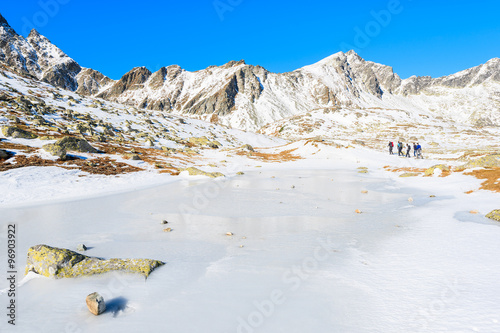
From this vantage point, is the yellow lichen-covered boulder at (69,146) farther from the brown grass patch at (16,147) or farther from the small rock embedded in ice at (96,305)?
the small rock embedded in ice at (96,305)

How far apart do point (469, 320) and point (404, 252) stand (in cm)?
276

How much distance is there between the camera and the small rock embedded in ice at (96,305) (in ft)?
13.6

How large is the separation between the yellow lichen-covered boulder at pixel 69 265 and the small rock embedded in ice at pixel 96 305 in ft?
3.93

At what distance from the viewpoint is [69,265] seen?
546 cm

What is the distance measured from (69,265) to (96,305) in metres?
1.99

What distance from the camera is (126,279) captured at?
526 cm

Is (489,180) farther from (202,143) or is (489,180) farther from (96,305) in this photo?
(202,143)

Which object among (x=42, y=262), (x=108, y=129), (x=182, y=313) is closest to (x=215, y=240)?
(x=182, y=313)

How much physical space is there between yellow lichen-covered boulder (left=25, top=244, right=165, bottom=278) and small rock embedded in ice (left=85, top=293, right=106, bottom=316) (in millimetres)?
1198

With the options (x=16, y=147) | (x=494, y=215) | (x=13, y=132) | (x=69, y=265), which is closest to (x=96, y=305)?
(x=69, y=265)

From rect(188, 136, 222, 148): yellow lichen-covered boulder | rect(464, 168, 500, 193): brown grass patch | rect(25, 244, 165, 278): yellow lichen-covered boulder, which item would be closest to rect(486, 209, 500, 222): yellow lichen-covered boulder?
rect(464, 168, 500, 193): brown grass patch

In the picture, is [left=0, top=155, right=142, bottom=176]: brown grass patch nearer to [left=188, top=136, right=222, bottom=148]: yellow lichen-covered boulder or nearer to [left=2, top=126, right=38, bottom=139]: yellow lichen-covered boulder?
[left=2, top=126, right=38, bottom=139]: yellow lichen-covered boulder

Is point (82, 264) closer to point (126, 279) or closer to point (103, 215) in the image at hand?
point (126, 279)

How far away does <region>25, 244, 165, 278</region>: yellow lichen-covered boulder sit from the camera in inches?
211
